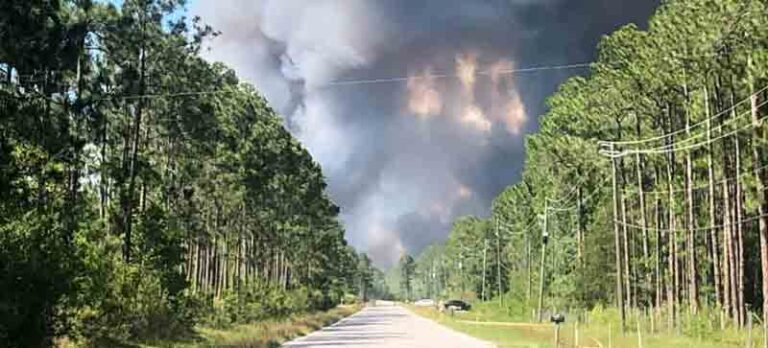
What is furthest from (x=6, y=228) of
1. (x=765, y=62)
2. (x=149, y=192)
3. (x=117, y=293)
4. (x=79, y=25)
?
(x=149, y=192)

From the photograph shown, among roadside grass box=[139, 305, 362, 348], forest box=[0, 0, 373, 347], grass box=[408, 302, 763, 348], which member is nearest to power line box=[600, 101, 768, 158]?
grass box=[408, 302, 763, 348]

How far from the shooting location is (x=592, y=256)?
2749 inches

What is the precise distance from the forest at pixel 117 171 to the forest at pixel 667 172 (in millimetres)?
19080

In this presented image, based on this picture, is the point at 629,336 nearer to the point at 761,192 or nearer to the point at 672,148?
the point at 761,192

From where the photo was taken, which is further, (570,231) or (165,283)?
(570,231)

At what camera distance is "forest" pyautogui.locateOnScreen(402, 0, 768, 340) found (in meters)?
38.5

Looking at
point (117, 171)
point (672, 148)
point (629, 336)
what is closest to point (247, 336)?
point (117, 171)

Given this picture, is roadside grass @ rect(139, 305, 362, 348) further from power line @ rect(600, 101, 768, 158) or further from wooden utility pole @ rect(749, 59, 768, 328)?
wooden utility pole @ rect(749, 59, 768, 328)

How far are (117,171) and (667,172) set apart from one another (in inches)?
1250

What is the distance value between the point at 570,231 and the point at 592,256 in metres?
17.2

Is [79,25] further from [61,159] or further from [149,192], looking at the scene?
[149,192]

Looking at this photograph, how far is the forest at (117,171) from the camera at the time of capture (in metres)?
21.0

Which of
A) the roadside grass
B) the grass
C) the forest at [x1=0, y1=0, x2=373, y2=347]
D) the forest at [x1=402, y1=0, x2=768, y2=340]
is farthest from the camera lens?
the forest at [x1=402, y1=0, x2=768, y2=340]

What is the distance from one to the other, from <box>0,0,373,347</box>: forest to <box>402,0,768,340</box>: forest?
19.1m
